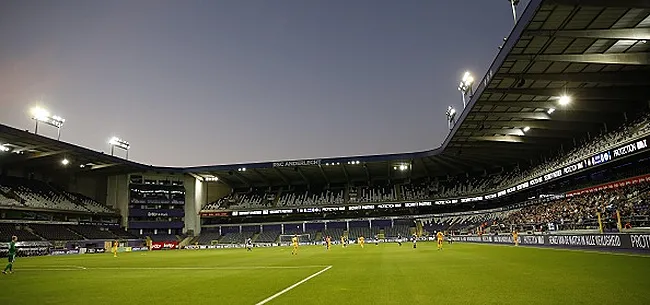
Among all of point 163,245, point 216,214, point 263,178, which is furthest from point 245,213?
point 163,245

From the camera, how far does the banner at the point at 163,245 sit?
68725 mm

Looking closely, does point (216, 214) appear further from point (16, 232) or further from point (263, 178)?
point (16, 232)

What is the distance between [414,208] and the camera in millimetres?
77312

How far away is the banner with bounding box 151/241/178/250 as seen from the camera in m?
68.7

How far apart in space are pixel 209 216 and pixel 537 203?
58.3 metres

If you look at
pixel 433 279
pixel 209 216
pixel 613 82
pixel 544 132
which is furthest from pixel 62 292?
pixel 209 216

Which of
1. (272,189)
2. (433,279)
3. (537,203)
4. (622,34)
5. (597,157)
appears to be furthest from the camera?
(272,189)

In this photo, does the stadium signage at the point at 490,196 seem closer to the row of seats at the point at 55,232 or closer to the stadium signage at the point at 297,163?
the stadium signage at the point at 297,163

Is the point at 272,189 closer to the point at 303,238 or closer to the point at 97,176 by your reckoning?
the point at 303,238

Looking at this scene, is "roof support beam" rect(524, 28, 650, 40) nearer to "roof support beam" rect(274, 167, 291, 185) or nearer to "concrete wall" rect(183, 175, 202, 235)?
"roof support beam" rect(274, 167, 291, 185)

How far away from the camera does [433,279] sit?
472 inches

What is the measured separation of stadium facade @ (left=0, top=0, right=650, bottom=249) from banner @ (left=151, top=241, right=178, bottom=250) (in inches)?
209

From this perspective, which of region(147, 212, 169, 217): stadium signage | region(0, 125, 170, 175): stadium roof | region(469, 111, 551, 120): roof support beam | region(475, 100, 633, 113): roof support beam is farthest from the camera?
region(147, 212, 169, 217): stadium signage

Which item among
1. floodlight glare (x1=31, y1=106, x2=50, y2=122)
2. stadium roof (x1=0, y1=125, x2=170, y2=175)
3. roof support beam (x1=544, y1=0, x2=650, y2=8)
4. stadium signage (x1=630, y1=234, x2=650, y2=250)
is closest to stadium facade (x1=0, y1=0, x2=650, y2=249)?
roof support beam (x1=544, y1=0, x2=650, y2=8)
